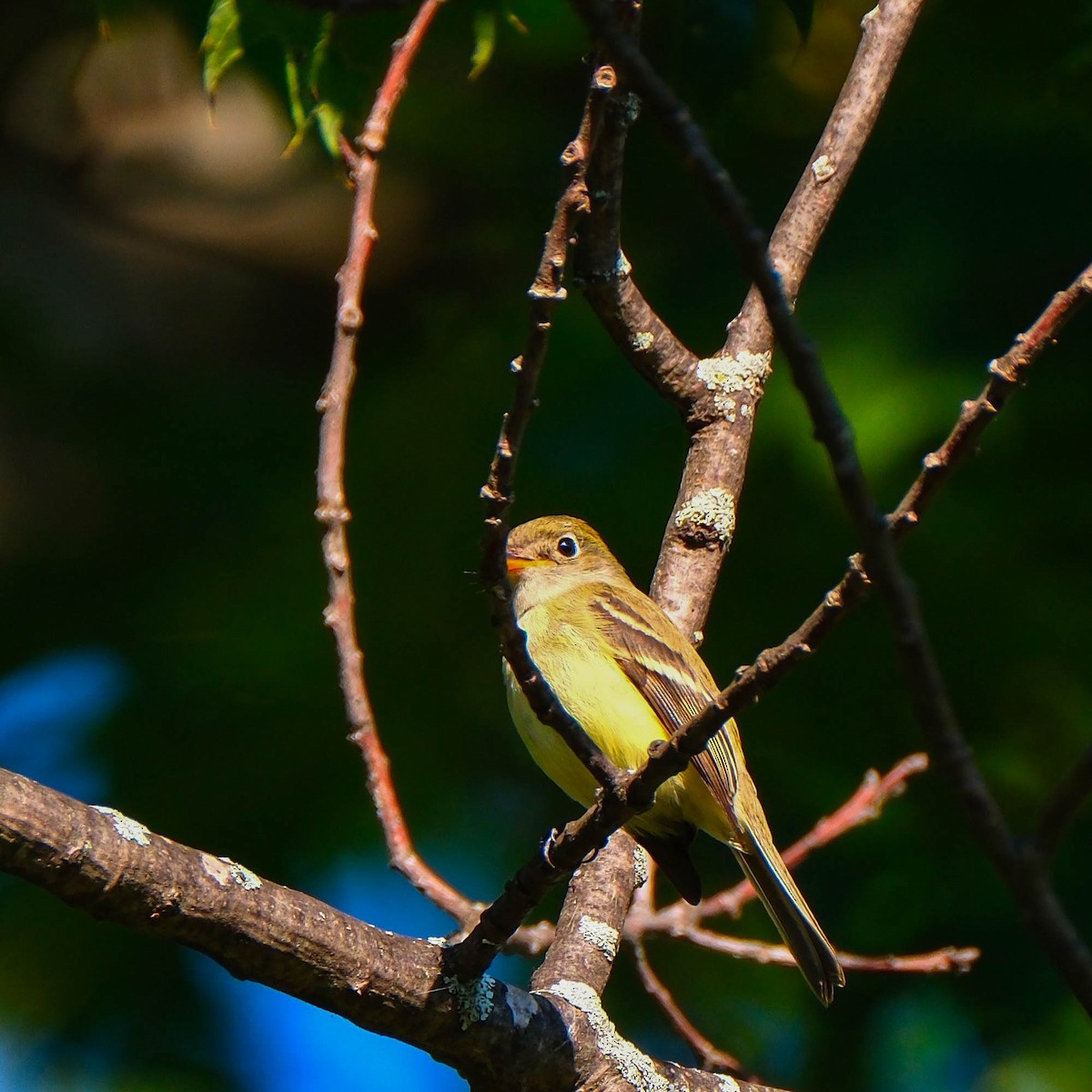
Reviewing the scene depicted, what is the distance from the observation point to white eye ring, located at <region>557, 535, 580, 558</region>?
15.4 ft

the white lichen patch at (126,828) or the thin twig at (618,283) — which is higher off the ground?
the thin twig at (618,283)

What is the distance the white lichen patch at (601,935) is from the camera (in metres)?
3.26

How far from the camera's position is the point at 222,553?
6.71 meters

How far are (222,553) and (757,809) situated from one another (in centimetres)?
346

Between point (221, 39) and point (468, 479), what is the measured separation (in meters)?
3.28

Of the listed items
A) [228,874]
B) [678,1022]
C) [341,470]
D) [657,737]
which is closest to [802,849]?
[657,737]

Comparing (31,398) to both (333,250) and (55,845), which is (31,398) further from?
(55,845)

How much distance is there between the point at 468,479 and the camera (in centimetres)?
641

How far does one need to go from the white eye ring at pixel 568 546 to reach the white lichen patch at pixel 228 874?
259 centimetres

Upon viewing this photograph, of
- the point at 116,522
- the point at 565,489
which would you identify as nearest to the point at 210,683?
the point at 116,522

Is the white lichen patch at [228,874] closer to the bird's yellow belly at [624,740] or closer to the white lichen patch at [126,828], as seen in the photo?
the white lichen patch at [126,828]

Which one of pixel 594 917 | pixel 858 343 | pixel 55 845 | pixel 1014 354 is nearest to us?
pixel 1014 354

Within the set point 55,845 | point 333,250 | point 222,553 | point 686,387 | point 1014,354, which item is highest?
point 333,250

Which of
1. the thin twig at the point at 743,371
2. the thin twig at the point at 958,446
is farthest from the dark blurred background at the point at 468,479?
the thin twig at the point at 958,446
